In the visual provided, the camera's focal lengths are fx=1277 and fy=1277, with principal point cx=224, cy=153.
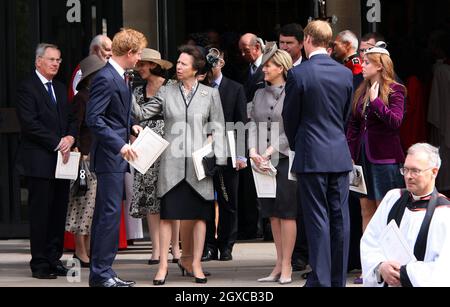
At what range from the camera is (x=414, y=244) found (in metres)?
7.33

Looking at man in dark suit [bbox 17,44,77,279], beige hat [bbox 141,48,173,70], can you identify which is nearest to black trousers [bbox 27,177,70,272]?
man in dark suit [bbox 17,44,77,279]

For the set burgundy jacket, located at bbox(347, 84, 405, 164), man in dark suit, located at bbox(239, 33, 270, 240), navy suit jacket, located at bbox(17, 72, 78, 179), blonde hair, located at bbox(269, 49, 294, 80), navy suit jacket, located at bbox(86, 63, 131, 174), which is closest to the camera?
navy suit jacket, located at bbox(86, 63, 131, 174)

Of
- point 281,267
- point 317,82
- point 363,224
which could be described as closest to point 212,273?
point 281,267

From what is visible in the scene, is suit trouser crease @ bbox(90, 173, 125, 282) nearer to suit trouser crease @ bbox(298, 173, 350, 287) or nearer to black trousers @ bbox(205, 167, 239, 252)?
suit trouser crease @ bbox(298, 173, 350, 287)

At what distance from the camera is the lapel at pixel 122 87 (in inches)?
389

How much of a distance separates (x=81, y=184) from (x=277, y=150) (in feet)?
6.54

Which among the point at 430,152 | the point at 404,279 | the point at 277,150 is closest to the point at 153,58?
the point at 277,150

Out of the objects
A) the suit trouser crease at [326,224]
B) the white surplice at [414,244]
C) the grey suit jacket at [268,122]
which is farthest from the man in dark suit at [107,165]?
the white surplice at [414,244]

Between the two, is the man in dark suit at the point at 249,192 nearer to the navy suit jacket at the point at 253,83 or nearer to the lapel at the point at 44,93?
the navy suit jacket at the point at 253,83

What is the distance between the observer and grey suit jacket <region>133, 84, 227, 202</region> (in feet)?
34.0

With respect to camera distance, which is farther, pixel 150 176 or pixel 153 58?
pixel 150 176

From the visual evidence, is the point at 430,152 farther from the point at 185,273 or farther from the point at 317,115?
the point at 185,273

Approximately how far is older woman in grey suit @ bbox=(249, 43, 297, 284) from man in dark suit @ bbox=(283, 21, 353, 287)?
33.3 inches

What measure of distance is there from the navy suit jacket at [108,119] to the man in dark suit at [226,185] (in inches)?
69.6
